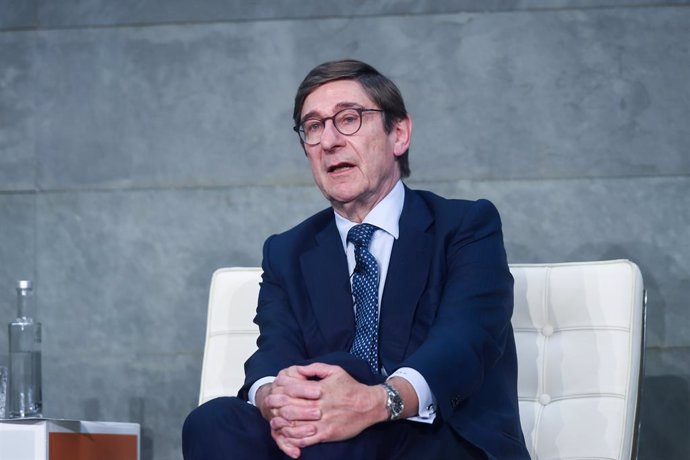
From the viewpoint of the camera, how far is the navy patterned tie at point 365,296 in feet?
6.21

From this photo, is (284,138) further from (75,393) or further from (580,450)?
(580,450)

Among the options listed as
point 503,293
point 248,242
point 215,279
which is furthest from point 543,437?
point 248,242

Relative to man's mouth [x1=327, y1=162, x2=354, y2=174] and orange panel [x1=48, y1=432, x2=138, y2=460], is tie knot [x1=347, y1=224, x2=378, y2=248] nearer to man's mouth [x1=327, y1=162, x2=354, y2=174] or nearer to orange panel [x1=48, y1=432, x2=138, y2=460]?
man's mouth [x1=327, y1=162, x2=354, y2=174]

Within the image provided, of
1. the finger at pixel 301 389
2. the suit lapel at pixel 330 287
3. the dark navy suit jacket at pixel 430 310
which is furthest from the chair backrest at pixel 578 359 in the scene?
the finger at pixel 301 389

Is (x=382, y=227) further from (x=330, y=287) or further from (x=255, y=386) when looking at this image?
(x=255, y=386)

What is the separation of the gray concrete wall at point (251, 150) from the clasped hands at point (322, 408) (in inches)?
51.1

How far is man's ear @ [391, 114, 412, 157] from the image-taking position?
209 centimetres

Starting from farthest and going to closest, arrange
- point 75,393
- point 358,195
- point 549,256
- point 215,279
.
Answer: point 75,393, point 549,256, point 215,279, point 358,195

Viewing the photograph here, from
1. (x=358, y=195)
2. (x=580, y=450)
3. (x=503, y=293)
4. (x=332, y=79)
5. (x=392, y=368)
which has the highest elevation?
(x=332, y=79)

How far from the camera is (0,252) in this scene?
118 inches

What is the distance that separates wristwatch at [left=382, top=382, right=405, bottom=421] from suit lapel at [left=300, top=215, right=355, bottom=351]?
1.04 feet

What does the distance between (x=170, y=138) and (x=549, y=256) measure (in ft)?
3.85

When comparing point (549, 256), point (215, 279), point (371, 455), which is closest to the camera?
point (371, 455)

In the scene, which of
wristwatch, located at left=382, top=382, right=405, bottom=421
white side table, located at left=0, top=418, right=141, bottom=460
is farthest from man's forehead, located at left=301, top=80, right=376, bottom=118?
white side table, located at left=0, top=418, right=141, bottom=460
